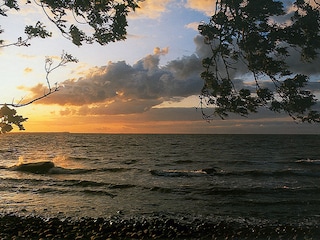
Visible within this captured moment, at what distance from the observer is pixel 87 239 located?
557 inches

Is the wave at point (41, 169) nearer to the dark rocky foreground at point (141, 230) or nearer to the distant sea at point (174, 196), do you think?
the distant sea at point (174, 196)

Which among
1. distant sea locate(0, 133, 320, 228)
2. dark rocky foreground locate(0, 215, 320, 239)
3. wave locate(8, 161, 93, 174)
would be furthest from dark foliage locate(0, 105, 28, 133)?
wave locate(8, 161, 93, 174)

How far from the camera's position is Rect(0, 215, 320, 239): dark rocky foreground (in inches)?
574

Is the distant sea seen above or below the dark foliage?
below

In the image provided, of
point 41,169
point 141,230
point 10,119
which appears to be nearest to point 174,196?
point 141,230

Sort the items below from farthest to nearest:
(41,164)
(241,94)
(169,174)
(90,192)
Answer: (41,164)
(169,174)
(90,192)
(241,94)

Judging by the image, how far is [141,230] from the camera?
15438 millimetres

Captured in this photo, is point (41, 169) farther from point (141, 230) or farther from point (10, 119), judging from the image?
point (10, 119)

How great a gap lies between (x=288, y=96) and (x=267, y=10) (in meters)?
2.11

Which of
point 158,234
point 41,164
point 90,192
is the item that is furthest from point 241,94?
point 41,164

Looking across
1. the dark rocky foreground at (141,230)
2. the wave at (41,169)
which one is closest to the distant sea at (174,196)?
the dark rocky foreground at (141,230)

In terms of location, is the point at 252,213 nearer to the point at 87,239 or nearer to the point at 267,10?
the point at 87,239

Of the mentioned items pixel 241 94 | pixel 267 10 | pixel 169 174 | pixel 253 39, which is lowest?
pixel 169 174

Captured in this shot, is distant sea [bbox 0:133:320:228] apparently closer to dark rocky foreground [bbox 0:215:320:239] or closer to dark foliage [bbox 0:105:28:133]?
dark rocky foreground [bbox 0:215:320:239]
